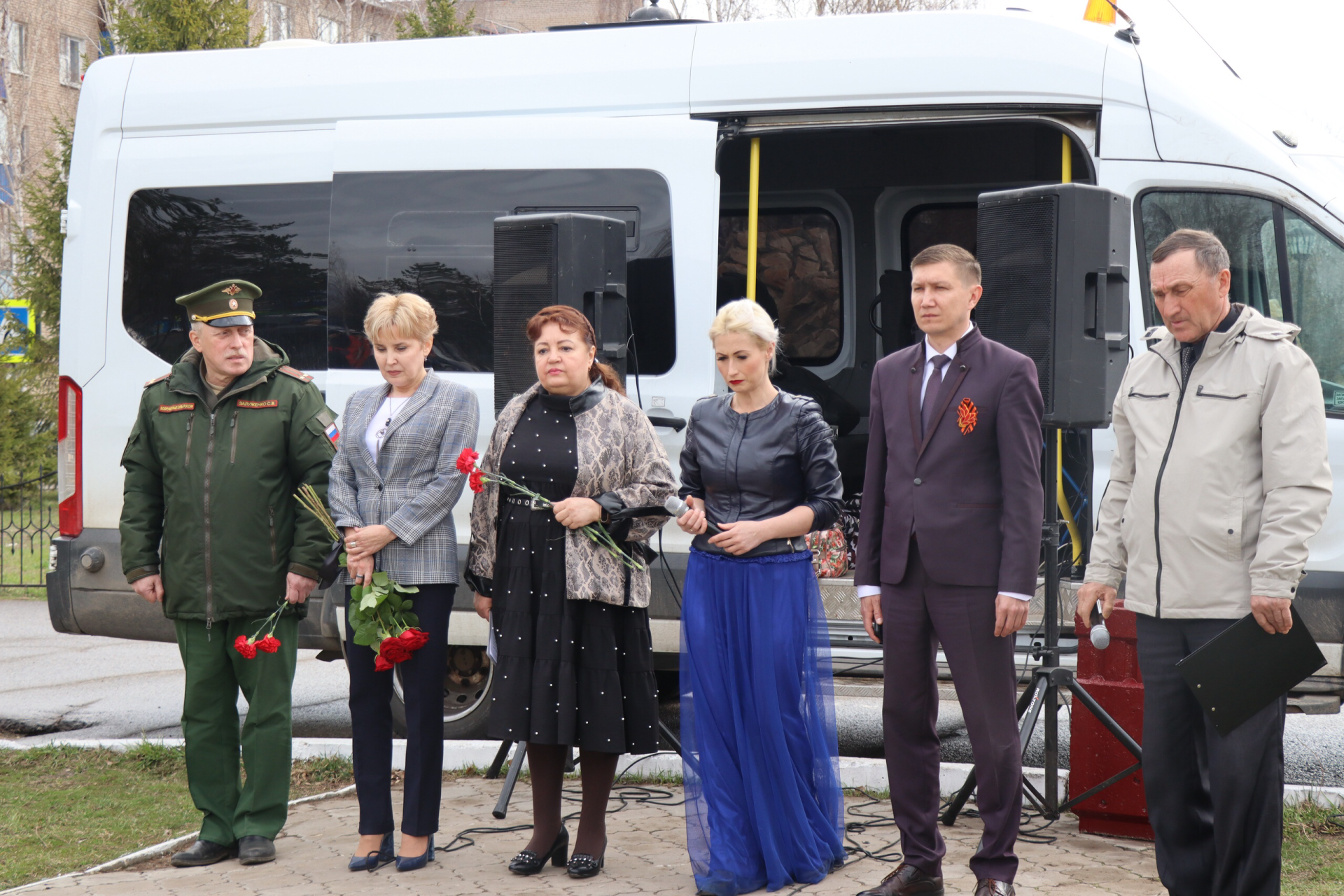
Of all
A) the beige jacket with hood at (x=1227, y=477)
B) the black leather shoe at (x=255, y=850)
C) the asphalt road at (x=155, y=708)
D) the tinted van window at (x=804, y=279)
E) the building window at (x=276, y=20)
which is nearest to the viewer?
the beige jacket with hood at (x=1227, y=477)

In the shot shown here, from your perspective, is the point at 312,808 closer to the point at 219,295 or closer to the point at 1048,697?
the point at 219,295

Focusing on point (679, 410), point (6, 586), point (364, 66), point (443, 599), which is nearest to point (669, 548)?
point (679, 410)

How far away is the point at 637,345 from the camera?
554 cm

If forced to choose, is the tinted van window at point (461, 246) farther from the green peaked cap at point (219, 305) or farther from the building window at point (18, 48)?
the building window at point (18, 48)

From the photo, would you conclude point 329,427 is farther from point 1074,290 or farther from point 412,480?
point 1074,290

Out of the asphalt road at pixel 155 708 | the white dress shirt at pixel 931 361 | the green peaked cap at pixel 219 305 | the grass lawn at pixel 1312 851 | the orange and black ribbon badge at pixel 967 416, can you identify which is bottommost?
the asphalt road at pixel 155 708

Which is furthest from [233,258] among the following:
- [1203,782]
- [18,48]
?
[18,48]

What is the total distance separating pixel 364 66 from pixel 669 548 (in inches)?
99.7

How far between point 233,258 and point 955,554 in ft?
12.3

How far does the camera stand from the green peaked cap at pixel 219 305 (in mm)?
4340

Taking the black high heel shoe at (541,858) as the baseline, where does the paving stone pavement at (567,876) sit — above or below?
below

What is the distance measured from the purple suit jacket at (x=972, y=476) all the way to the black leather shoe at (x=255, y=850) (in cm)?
225

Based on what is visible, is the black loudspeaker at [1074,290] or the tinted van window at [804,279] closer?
the black loudspeaker at [1074,290]

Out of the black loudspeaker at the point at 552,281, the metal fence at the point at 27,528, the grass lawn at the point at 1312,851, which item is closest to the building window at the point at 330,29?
the metal fence at the point at 27,528
